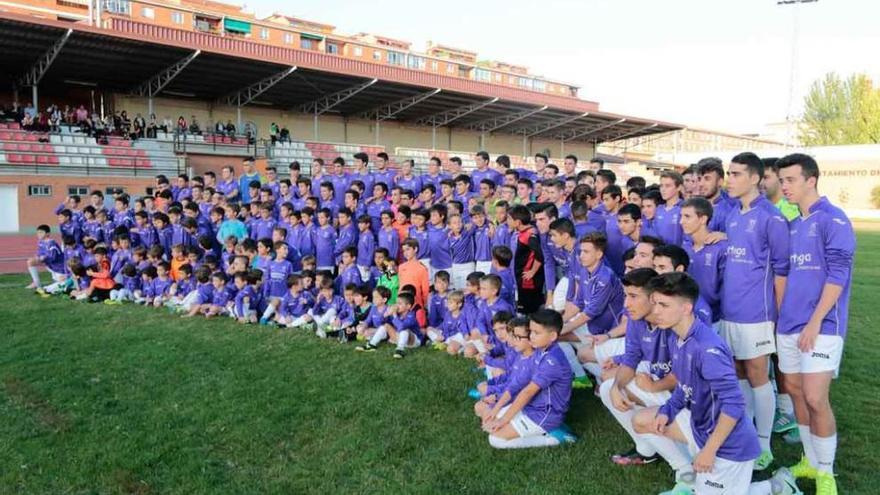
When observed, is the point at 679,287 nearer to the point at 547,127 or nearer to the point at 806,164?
the point at 806,164

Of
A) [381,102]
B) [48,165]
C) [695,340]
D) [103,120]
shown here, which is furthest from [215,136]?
[695,340]

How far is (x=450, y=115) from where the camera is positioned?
39.4m

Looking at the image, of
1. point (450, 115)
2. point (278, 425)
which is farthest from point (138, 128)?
point (278, 425)

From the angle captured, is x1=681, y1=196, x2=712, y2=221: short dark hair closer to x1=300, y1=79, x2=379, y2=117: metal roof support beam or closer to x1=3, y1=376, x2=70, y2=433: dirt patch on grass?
x1=3, y1=376, x2=70, y2=433: dirt patch on grass

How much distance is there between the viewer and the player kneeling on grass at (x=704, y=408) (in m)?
3.27

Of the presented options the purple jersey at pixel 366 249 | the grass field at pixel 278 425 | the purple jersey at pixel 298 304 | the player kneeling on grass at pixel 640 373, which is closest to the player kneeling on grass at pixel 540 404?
the grass field at pixel 278 425

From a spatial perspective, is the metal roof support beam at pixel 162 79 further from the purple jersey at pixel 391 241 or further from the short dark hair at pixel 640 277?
the short dark hair at pixel 640 277

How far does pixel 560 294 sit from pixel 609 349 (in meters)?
1.36

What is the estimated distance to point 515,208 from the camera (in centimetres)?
705

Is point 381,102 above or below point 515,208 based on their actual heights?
above

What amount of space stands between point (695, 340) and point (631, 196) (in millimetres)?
3901

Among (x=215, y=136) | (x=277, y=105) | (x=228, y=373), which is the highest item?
(x=277, y=105)

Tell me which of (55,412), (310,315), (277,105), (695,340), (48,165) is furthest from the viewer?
(277,105)

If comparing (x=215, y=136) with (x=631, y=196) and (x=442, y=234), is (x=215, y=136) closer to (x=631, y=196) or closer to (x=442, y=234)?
(x=442, y=234)
